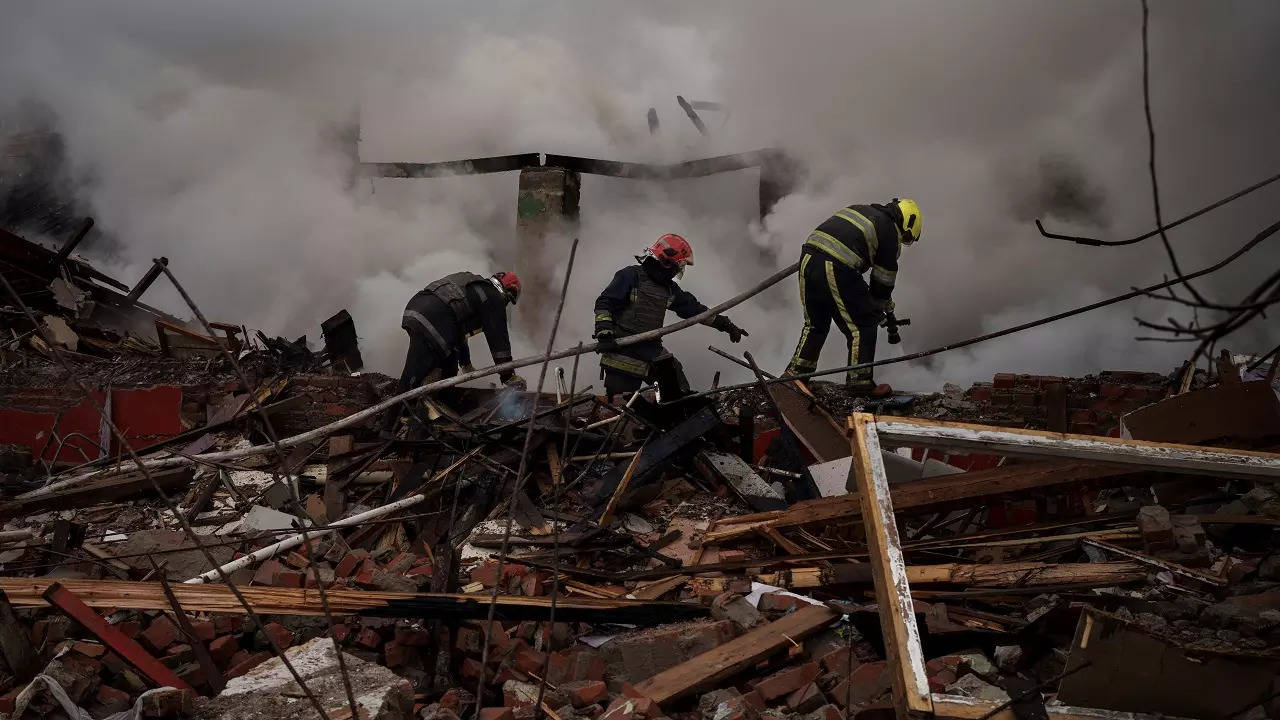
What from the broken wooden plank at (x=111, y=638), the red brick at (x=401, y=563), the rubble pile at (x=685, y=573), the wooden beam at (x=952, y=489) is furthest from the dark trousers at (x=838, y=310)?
the broken wooden plank at (x=111, y=638)

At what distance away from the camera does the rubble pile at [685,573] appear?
2859mm

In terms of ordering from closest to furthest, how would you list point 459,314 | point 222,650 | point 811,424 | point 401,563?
point 222,650 → point 401,563 → point 811,424 → point 459,314

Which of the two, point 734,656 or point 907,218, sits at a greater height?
point 907,218

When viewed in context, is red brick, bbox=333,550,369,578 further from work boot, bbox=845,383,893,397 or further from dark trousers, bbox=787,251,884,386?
work boot, bbox=845,383,893,397

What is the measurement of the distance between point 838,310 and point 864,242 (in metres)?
0.56

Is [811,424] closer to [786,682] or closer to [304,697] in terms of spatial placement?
[786,682]

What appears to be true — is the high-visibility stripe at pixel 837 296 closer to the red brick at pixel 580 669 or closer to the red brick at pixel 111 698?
the red brick at pixel 580 669

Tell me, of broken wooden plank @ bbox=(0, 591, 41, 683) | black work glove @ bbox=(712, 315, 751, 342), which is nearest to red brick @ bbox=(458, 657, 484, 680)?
broken wooden plank @ bbox=(0, 591, 41, 683)

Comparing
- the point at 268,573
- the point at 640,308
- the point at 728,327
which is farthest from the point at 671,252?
the point at 268,573

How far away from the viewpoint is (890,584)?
251cm

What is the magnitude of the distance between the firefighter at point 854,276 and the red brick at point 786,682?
3835 mm

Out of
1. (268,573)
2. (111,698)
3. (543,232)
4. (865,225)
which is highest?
(543,232)

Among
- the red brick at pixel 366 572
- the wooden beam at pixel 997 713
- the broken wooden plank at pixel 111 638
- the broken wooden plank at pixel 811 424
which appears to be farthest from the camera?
the broken wooden plank at pixel 811 424

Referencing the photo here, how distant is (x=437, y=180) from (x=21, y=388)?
6.05m
